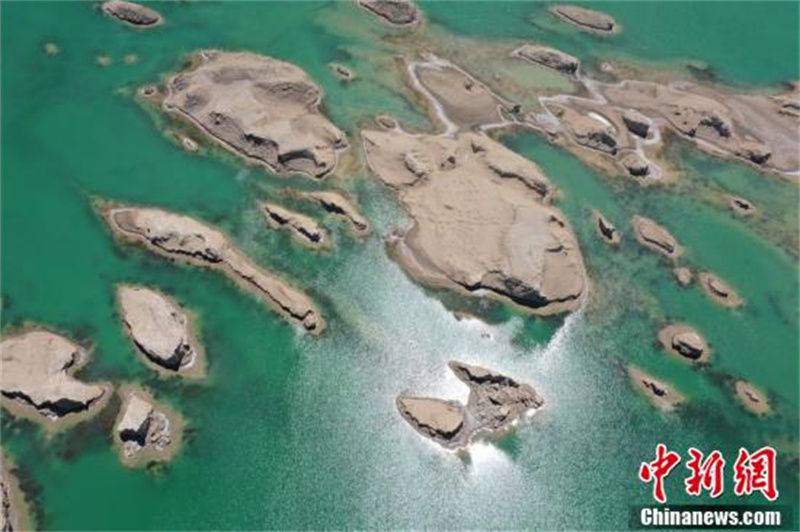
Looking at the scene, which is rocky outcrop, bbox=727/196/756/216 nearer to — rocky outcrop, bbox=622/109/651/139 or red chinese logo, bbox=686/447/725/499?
rocky outcrop, bbox=622/109/651/139

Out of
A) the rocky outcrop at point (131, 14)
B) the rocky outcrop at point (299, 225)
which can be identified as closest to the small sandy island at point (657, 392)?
the rocky outcrop at point (299, 225)

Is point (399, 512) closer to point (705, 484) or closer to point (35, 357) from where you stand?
point (705, 484)

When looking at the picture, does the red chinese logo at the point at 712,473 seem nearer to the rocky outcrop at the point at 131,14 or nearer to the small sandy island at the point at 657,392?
the small sandy island at the point at 657,392

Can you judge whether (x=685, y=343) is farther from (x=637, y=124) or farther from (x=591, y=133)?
(x=637, y=124)

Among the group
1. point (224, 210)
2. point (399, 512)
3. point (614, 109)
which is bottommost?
point (399, 512)

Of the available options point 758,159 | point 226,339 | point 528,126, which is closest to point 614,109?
point 528,126

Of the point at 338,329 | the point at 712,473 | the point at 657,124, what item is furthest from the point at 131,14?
the point at 712,473

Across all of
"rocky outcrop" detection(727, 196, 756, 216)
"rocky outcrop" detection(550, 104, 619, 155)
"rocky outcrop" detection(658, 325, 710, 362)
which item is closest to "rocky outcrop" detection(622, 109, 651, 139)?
"rocky outcrop" detection(550, 104, 619, 155)
